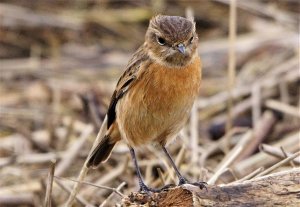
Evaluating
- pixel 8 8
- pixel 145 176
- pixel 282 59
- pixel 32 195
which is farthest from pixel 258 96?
pixel 8 8

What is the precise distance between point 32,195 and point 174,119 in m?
1.84

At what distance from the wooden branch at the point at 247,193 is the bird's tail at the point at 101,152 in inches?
71.6

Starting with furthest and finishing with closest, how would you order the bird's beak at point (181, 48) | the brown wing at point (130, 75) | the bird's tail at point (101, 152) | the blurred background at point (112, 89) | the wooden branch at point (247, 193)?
the blurred background at point (112, 89), the bird's tail at point (101, 152), the brown wing at point (130, 75), the bird's beak at point (181, 48), the wooden branch at point (247, 193)

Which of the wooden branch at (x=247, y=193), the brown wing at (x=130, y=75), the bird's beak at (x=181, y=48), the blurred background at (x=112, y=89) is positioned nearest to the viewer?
the wooden branch at (x=247, y=193)

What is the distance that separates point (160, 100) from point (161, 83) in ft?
0.39

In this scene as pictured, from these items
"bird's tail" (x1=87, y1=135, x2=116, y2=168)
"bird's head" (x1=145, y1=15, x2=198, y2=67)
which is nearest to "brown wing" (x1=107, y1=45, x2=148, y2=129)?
"bird's head" (x1=145, y1=15, x2=198, y2=67)

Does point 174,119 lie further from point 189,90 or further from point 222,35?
point 222,35

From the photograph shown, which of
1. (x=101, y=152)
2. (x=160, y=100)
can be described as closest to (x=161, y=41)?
(x=160, y=100)

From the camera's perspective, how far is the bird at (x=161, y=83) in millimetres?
5953

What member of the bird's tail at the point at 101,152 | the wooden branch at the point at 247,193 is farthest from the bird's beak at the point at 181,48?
the wooden branch at the point at 247,193

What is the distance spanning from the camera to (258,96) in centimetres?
895

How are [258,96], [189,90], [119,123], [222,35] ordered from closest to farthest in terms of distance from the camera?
1. [189,90]
2. [119,123]
3. [258,96]
4. [222,35]

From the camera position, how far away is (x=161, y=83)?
19.6ft

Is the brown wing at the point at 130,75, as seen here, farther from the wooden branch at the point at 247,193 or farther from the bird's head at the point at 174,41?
the wooden branch at the point at 247,193
